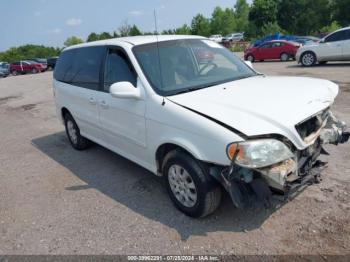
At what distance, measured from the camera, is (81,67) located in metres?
5.42

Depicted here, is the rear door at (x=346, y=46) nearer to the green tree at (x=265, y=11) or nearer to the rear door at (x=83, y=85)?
the rear door at (x=83, y=85)

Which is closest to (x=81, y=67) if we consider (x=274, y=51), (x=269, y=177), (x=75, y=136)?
(x=75, y=136)

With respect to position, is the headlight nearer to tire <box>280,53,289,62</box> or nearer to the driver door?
the driver door

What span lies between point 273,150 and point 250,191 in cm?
46

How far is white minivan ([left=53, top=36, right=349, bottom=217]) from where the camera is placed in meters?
3.02

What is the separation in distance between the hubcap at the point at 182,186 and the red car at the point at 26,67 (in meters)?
34.3

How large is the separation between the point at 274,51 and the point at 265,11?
38.1 meters

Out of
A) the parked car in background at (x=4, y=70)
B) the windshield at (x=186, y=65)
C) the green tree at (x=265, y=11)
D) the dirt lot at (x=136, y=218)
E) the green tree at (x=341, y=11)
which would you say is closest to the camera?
the dirt lot at (x=136, y=218)

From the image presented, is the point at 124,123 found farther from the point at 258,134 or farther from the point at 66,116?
the point at 66,116

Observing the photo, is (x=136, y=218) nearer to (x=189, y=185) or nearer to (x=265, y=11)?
(x=189, y=185)

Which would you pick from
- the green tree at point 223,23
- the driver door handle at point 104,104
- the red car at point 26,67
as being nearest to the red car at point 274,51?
the driver door handle at point 104,104

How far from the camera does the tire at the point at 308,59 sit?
15562 millimetres

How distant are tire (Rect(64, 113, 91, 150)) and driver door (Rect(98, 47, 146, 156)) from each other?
1.29 metres

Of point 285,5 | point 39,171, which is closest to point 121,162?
point 39,171
